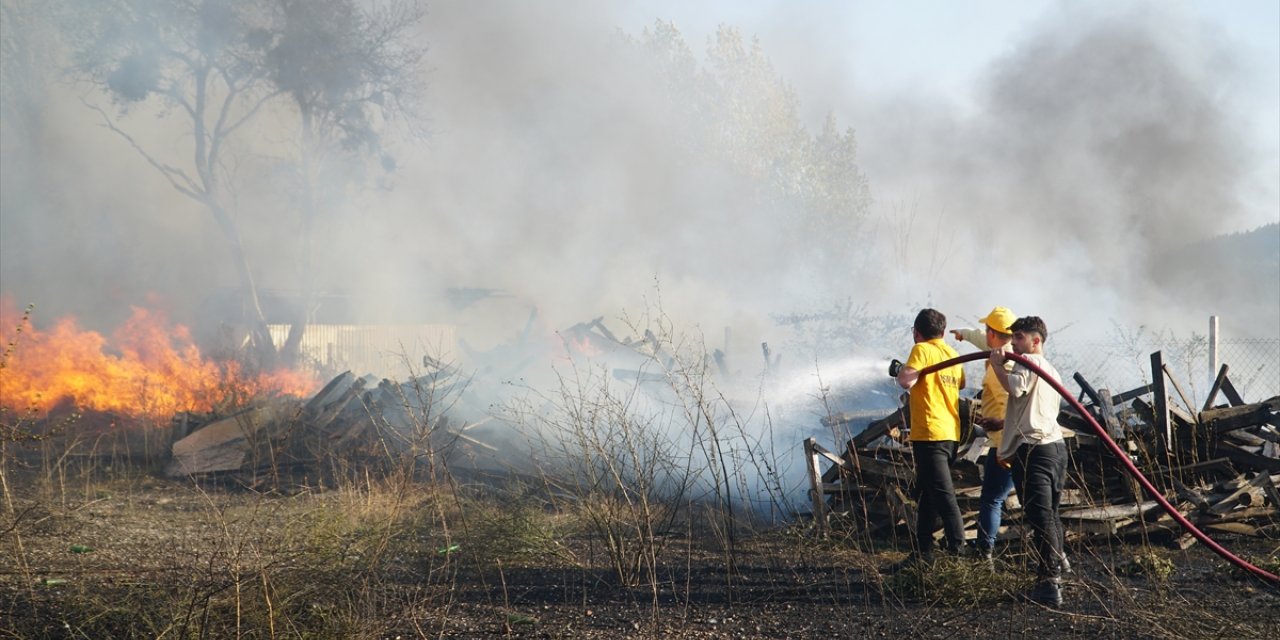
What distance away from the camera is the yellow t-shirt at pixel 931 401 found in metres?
4.72

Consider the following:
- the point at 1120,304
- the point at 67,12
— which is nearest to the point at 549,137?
the point at 67,12

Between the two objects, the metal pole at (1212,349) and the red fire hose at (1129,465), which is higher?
the metal pole at (1212,349)

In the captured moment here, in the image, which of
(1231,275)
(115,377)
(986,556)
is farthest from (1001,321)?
(1231,275)

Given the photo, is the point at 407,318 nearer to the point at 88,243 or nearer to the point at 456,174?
the point at 456,174

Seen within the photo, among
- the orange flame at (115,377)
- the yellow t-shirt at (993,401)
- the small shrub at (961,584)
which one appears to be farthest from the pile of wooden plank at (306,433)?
the small shrub at (961,584)

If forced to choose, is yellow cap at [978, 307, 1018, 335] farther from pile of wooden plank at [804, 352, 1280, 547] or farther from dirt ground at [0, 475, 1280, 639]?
dirt ground at [0, 475, 1280, 639]

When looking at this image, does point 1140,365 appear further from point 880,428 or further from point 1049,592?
point 1049,592

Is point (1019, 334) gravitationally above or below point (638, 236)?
below

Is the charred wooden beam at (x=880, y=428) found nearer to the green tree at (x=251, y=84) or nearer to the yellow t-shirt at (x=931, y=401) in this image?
the yellow t-shirt at (x=931, y=401)

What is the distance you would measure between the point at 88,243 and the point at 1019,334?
2032 cm

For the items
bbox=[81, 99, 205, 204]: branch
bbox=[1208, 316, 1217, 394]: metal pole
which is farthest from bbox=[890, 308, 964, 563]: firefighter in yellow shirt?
bbox=[81, 99, 205, 204]: branch

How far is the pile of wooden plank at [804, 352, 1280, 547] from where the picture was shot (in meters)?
5.73

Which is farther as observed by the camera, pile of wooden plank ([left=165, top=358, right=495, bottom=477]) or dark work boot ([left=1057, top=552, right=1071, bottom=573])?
pile of wooden plank ([left=165, top=358, right=495, bottom=477])

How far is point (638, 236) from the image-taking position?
22.9 meters
